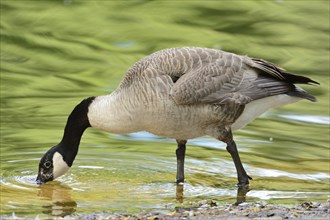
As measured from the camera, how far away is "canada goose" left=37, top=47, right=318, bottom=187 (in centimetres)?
1078

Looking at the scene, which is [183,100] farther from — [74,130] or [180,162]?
[74,130]

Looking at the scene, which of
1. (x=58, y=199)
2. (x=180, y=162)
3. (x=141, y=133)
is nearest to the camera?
(x=58, y=199)

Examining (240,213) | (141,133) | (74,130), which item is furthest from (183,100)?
(141,133)

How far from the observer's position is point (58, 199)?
10.3m

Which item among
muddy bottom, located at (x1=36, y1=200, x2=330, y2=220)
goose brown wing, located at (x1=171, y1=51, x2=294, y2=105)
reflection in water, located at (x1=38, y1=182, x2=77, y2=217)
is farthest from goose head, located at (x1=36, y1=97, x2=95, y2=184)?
muddy bottom, located at (x1=36, y1=200, x2=330, y2=220)

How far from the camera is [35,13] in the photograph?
65.0 feet

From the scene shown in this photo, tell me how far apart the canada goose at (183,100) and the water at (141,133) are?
1.37 feet

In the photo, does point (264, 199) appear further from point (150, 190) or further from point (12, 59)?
point (12, 59)

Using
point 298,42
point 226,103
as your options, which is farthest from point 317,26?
point 226,103

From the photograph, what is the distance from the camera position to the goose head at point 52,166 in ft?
36.6

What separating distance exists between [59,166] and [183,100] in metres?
1.73

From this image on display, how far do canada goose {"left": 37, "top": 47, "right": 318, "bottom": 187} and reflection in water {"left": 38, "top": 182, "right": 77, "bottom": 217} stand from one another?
0.84 ft

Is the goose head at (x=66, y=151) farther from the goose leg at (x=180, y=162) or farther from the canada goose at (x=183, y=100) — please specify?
the goose leg at (x=180, y=162)

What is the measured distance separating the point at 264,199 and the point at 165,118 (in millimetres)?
1434
